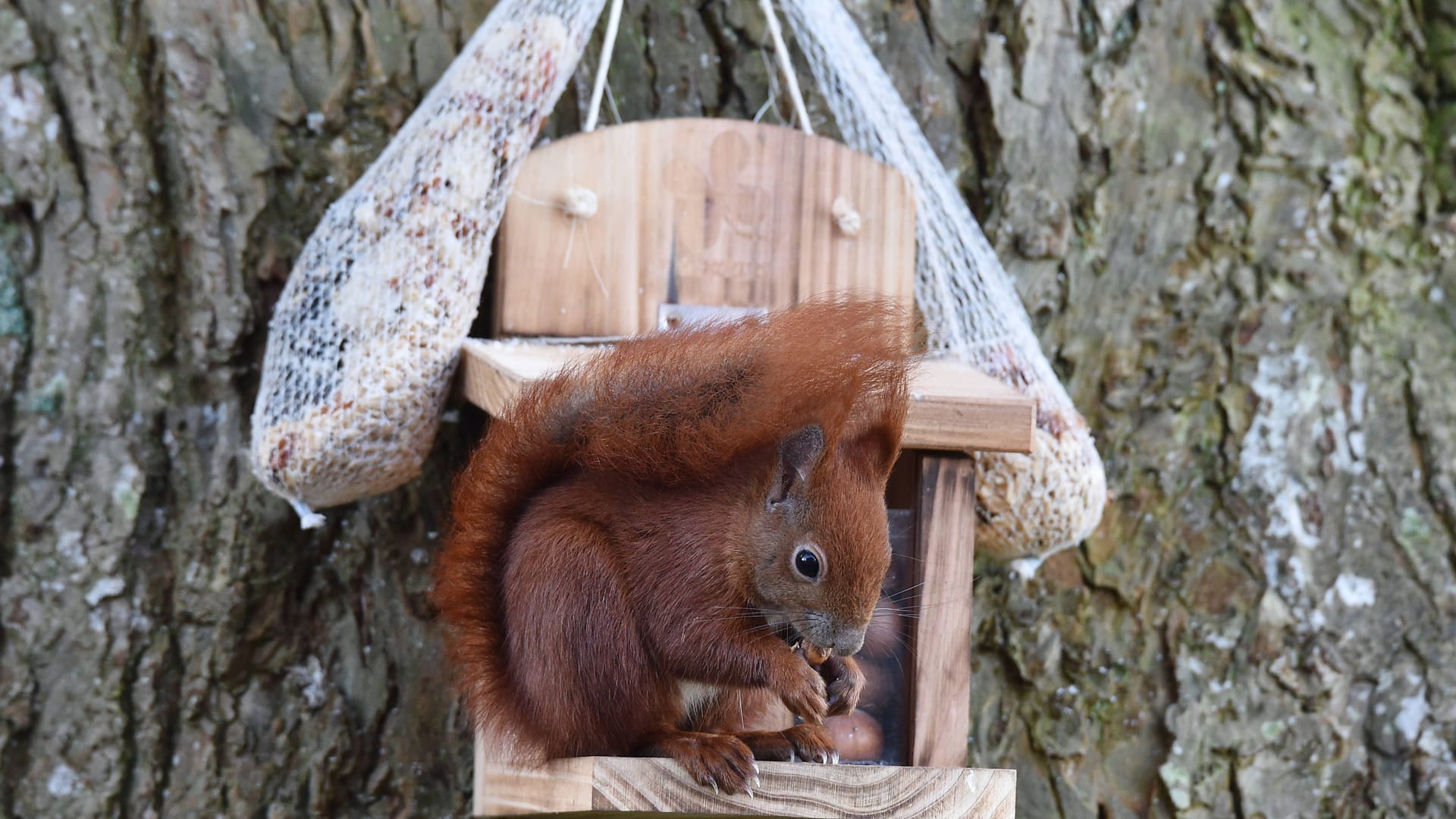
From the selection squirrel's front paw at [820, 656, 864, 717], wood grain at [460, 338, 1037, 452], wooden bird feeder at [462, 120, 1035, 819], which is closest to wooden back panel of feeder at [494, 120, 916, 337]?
wooden bird feeder at [462, 120, 1035, 819]

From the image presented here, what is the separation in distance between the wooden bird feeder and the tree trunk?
0.24 meters

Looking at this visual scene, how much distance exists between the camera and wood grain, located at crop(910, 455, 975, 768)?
125 centimetres

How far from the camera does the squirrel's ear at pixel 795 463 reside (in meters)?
1.01

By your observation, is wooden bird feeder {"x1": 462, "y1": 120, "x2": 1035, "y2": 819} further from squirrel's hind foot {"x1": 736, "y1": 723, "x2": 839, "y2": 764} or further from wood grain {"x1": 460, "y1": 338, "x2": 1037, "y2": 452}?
squirrel's hind foot {"x1": 736, "y1": 723, "x2": 839, "y2": 764}

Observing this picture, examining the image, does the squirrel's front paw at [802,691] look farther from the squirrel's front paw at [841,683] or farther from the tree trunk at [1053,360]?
the tree trunk at [1053,360]

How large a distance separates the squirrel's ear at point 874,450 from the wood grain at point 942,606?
198mm

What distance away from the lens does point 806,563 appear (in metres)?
1.01

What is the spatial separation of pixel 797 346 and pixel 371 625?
91 centimetres

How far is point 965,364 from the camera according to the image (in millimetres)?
1437

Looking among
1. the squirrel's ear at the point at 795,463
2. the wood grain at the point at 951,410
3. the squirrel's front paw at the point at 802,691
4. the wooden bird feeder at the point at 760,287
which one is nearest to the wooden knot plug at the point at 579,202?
the wooden bird feeder at the point at 760,287

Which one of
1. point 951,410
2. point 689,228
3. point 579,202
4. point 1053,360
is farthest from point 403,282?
point 1053,360

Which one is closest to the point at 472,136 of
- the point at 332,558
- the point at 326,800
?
the point at 332,558

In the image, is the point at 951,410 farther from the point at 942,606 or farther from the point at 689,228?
the point at 689,228

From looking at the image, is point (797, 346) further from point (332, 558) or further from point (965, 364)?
point (332, 558)
